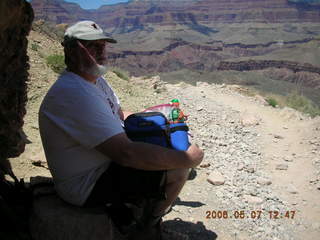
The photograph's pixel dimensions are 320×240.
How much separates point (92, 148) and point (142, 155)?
0.31m

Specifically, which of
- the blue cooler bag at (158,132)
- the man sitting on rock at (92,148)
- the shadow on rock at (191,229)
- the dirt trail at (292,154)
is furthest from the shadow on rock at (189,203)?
the blue cooler bag at (158,132)

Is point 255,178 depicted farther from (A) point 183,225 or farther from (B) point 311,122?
(B) point 311,122

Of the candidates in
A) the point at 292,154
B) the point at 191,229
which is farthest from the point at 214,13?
the point at 191,229

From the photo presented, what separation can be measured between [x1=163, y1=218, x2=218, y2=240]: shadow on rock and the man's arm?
1216 millimetres

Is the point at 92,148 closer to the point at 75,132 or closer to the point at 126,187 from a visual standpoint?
the point at 75,132

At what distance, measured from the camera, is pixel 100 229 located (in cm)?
197

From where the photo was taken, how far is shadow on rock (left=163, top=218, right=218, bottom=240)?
3.00m

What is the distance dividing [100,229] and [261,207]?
2.38 metres

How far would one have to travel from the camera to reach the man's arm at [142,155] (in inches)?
70.4

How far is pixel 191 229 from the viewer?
10.1 ft

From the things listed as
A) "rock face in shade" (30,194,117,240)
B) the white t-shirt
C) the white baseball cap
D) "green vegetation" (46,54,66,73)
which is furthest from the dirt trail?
"green vegetation" (46,54,66,73)

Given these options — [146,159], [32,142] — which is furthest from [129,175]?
[32,142]
